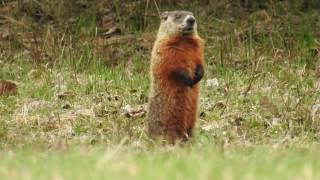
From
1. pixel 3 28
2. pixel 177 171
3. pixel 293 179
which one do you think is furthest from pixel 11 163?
pixel 3 28

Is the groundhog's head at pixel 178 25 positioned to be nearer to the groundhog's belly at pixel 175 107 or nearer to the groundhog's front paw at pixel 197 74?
the groundhog's front paw at pixel 197 74

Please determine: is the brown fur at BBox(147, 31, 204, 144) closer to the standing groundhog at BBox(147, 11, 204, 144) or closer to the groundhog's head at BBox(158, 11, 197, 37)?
the standing groundhog at BBox(147, 11, 204, 144)

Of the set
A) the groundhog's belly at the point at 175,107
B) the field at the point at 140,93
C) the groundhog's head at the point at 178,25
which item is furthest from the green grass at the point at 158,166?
the groundhog's head at the point at 178,25

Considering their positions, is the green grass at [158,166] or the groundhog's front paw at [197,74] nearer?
the green grass at [158,166]

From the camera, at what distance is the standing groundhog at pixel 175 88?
26.8 feet

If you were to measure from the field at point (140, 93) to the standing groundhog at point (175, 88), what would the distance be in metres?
0.19

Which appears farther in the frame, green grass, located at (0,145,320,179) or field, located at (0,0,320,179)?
field, located at (0,0,320,179)

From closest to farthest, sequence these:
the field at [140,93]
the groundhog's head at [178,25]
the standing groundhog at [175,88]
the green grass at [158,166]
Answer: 1. the green grass at [158,166]
2. the field at [140,93]
3. the standing groundhog at [175,88]
4. the groundhog's head at [178,25]

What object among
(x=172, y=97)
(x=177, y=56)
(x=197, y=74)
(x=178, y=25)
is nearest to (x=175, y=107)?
(x=172, y=97)

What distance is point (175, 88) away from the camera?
816 cm

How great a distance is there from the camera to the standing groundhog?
816 centimetres

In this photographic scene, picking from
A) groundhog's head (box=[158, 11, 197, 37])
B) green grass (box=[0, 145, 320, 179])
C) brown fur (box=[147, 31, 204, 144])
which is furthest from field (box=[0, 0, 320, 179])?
groundhog's head (box=[158, 11, 197, 37])

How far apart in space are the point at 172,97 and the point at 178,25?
0.80 metres

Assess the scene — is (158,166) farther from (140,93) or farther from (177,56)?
(140,93)
